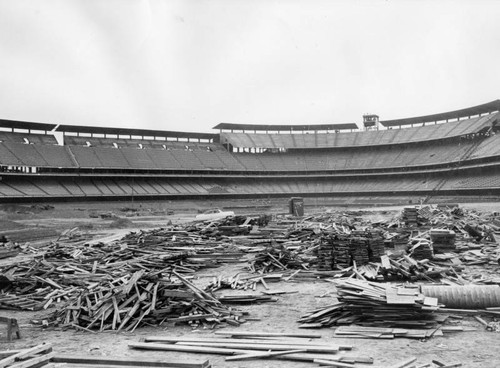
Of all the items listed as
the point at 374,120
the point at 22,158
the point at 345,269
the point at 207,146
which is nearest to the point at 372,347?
the point at 345,269

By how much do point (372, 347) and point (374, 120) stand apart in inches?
3576

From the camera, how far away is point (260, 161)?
277 feet

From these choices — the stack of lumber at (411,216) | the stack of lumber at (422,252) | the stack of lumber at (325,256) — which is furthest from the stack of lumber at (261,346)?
the stack of lumber at (411,216)

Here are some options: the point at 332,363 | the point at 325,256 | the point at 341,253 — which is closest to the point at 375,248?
the point at 341,253

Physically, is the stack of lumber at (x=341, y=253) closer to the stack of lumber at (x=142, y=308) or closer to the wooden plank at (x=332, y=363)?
the stack of lumber at (x=142, y=308)

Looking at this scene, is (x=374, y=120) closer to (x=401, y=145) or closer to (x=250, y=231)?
(x=401, y=145)

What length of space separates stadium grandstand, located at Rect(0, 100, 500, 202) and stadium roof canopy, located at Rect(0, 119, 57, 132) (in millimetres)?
161

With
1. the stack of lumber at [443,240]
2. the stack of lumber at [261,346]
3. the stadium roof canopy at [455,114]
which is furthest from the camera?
the stadium roof canopy at [455,114]

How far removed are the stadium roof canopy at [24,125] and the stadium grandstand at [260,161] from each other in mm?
161

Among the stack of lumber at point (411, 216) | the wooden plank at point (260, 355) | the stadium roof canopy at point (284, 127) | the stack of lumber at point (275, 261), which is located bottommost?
the wooden plank at point (260, 355)

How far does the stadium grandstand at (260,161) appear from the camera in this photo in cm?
6325

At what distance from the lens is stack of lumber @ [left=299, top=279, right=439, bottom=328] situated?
31.0 ft

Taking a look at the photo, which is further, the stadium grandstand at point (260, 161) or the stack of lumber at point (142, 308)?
the stadium grandstand at point (260, 161)

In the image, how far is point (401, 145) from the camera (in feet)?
264
